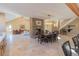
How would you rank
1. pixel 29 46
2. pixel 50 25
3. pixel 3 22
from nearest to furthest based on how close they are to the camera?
pixel 3 22, pixel 50 25, pixel 29 46

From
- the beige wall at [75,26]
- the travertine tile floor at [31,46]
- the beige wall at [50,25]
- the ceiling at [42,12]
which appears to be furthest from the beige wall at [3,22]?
the beige wall at [75,26]

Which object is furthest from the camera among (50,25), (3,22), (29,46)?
(29,46)

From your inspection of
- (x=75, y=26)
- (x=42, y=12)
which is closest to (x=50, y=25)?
(x=42, y=12)

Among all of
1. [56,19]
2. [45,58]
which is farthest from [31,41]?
[45,58]

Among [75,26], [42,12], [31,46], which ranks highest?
[42,12]

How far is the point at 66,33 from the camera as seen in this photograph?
7.47 ft

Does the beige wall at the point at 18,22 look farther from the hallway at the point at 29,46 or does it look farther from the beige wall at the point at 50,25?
the beige wall at the point at 50,25

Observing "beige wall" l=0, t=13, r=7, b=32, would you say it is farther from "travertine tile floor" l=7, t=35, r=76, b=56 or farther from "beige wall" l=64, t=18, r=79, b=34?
"beige wall" l=64, t=18, r=79, b=34

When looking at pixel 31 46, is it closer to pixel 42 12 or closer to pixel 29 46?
pixel 29 46

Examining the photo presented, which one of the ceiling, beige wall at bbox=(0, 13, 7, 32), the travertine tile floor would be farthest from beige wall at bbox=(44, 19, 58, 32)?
beige wall at bbox=(0, 13, 7, 32)

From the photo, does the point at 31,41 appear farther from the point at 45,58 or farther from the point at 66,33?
the point at 45,58

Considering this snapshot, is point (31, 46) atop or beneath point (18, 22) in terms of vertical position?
beneath

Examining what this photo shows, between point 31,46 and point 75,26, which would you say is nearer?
point 75,26

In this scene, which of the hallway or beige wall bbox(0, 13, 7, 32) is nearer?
beige wall bbox(0, 13, 7, 32)
